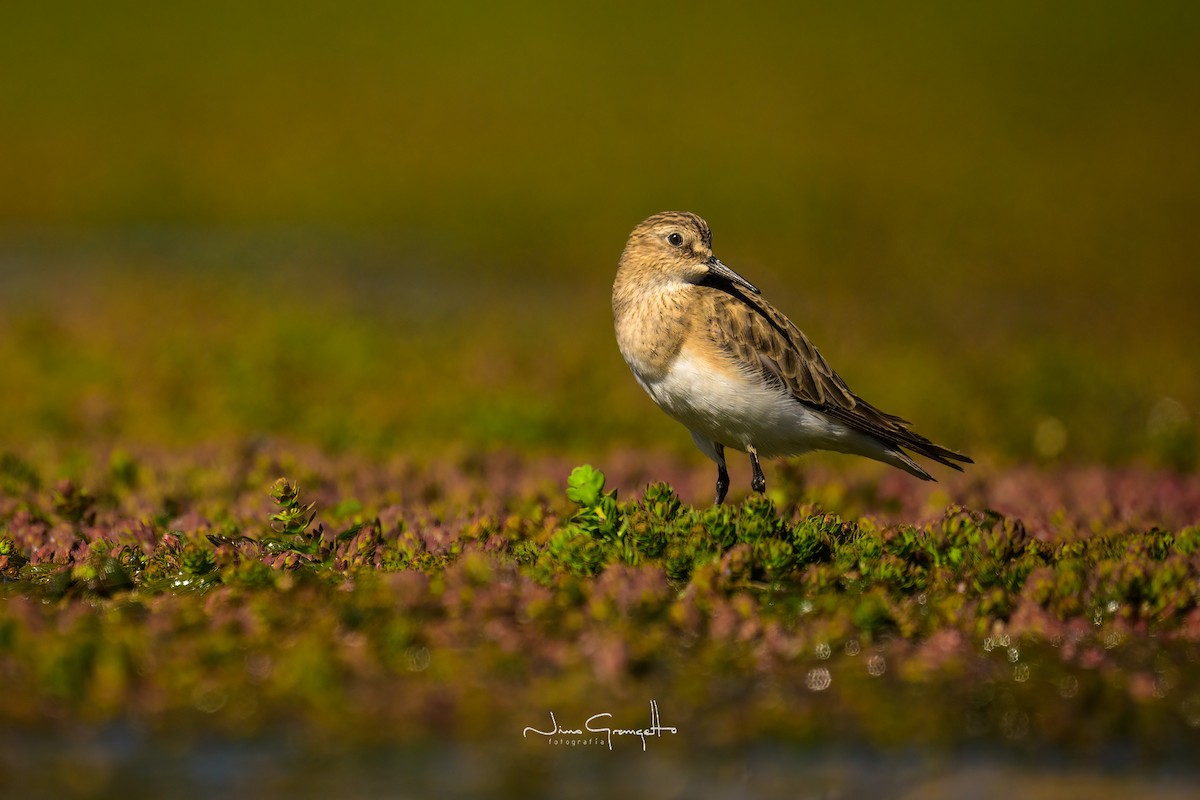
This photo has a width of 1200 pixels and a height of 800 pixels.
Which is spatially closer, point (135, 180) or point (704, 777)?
point (704, 777)

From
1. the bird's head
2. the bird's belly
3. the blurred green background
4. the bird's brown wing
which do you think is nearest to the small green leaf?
the bird's belly

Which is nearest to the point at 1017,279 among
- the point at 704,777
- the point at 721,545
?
the point at 721,545

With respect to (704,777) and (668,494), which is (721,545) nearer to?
(668,494)

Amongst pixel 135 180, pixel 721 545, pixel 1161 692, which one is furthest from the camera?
pixel 135 180

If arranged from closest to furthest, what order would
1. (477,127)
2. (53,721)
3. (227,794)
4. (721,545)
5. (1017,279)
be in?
1. (227,794)
2. (53,721)
3. (721,545)
4. (1017,279)
5. (477,127)

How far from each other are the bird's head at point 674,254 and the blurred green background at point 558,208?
12.1ft

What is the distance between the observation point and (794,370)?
9406 mm

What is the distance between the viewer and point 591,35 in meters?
45.7

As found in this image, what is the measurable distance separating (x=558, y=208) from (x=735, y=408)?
1996cm

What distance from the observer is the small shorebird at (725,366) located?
354 inches

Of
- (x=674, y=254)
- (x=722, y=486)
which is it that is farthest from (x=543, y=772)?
(x=674, y=254)

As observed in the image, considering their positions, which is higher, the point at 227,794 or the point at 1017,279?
the point at 1017,279

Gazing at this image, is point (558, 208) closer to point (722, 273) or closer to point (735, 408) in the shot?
point (722, 273)

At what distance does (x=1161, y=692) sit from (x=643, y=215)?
2182 centimetres
